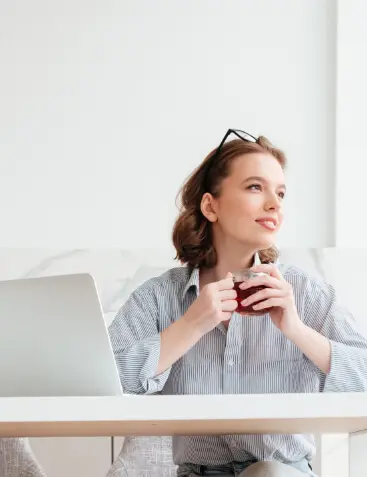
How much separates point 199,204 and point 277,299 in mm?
709

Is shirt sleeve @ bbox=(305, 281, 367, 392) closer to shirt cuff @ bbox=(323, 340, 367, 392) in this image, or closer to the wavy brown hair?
shirt cuff @ bbox=(323, 340, 367, 392)

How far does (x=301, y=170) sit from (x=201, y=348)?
1.67 meters

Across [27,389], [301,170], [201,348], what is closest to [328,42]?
[301,170]

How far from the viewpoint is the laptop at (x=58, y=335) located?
Answer: 1222 millimetres

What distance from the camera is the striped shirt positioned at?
182cm

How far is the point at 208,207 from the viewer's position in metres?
2.28

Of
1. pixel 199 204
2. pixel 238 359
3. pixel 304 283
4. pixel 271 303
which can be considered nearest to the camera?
pixel 271 303

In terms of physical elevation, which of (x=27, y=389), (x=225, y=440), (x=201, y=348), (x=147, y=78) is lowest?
(x=225, y=440)

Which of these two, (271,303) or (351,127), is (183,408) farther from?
(351,127)

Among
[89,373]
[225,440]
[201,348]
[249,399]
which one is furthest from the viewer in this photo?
[201,348]

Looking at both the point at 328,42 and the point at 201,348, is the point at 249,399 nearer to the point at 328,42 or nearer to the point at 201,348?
the point at 201,348

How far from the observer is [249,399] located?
3.51ft

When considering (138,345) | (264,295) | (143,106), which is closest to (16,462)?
(138,345)

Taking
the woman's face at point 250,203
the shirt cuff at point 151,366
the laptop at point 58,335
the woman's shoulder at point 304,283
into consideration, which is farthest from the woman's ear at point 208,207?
the laptop at point 58,335
